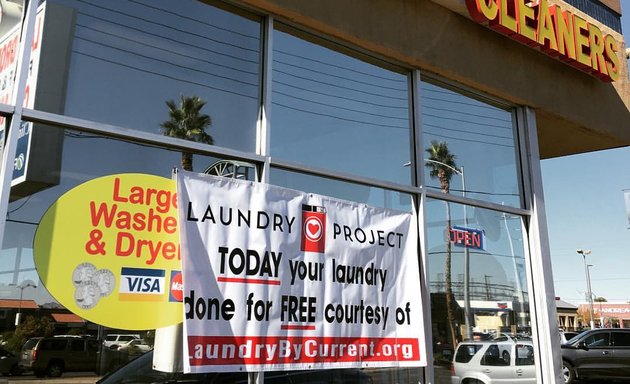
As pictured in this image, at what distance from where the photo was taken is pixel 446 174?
6.27 metres

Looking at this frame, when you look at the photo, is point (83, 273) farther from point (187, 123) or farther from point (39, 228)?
point (187, 123)

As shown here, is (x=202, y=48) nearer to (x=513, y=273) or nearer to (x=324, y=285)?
(x=324, y=285)

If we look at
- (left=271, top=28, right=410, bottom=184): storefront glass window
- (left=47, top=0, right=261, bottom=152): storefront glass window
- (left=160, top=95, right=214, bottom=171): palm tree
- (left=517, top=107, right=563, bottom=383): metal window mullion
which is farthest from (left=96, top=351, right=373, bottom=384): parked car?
(left=517, top=107, right=563, bottom=383): metal window mullion

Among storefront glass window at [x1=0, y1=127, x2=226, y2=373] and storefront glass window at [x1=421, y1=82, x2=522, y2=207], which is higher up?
storefront glass window at [x1=421, y1=82, x2=522, y2=207]

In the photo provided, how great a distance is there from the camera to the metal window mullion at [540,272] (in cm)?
672

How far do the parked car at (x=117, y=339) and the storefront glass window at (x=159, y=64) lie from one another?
145 centimetres

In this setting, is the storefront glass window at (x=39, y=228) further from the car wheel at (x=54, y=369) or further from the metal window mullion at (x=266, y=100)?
the metal window mullion at (x=266, y=100)

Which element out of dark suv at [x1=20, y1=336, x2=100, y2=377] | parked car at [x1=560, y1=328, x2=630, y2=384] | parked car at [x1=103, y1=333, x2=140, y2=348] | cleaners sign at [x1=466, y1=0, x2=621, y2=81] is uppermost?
cleaners sign at [x1=466, y1=0, x2=621, y2=81]

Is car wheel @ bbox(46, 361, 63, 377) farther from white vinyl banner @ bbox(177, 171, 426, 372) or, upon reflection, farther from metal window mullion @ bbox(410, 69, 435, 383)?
metal window mullion @ bbox(410, 69, 435, 383)

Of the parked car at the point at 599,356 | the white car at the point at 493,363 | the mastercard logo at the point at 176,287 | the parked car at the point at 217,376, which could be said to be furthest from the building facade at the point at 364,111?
the parked car at the point at 599,356

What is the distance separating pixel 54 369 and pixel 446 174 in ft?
14.4

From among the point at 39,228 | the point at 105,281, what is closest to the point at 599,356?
the point at 105,281

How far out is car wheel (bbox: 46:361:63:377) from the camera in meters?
3.34

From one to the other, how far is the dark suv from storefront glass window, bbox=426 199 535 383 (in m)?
3.33
